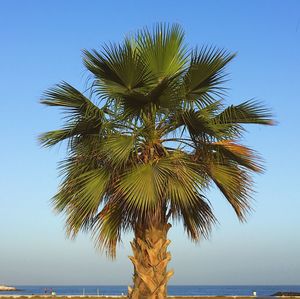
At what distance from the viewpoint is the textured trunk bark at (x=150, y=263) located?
10.8 m

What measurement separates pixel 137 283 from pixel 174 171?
242 centimetres

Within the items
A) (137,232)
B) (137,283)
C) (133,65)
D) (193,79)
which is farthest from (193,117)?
(137,283)

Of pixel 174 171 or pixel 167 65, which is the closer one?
pixel 174 171

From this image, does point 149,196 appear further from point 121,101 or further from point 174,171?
point 121,101

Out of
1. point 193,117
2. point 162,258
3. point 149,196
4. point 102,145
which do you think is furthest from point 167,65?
point 162,258

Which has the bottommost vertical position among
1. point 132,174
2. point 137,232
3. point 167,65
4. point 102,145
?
point 137,232

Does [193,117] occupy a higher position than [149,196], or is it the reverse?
[193,117]

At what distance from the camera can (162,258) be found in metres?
11.0

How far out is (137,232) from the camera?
11.4 meters

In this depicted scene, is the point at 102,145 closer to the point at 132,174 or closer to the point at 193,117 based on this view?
the point at 132,174

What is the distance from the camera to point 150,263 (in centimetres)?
1087

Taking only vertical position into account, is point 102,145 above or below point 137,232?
above

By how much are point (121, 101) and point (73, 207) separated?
250cm

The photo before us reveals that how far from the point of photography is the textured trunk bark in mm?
10776
